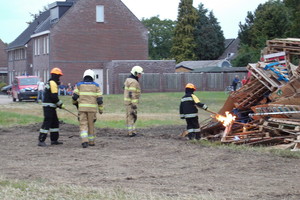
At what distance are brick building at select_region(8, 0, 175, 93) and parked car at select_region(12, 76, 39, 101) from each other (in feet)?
45.6

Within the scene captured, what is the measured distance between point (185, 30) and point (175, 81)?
31.6m

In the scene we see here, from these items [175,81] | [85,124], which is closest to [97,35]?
[175,81]

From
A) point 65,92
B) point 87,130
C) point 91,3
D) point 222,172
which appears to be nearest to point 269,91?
point 87,130

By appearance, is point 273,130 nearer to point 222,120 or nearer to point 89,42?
point 222,120

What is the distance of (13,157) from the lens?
13.2 metres

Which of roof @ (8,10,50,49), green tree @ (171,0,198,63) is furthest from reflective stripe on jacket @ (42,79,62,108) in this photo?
green tree @ (171,0,198,63)

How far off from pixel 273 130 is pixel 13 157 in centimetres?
610

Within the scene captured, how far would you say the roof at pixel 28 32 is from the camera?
6819 cm

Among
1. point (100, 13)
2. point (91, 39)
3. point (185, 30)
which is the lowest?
point (91, 39)

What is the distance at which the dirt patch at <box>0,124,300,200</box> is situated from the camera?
945 cm

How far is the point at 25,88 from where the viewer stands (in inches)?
1687

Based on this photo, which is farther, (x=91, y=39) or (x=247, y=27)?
(x=247, y=27)

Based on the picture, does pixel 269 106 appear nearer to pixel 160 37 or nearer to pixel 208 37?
pixel 208 37

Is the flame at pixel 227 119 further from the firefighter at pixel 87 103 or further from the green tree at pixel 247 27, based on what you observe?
the green tree at pixel 247 27
